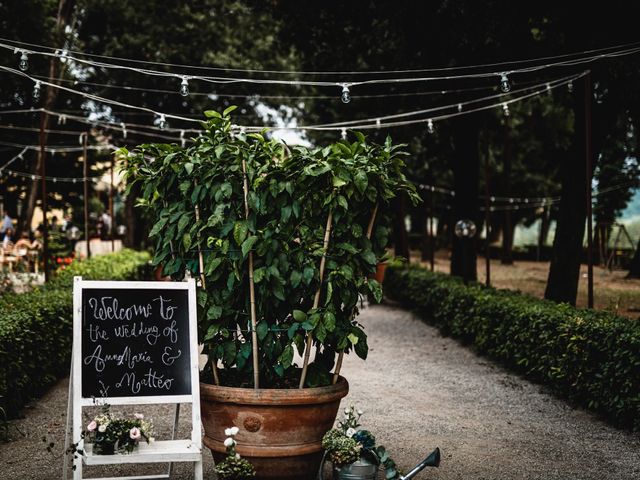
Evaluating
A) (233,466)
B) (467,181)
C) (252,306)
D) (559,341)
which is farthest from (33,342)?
(467,181)

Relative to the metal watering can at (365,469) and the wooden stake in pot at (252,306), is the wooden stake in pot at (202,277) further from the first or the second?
the metal watering can at (365,469)

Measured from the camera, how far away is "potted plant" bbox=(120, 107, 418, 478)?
4.91 meters

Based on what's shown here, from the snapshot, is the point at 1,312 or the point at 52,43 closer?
the point at 1,312

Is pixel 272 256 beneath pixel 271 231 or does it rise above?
beneath

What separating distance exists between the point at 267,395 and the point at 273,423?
192mm

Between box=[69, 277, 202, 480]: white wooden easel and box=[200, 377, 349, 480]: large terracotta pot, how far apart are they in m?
→ 0.24

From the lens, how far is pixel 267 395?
4859 mm

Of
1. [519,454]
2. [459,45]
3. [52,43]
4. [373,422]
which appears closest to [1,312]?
[373,422]

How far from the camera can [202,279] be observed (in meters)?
5.17

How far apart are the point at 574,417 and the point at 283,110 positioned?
21748mm

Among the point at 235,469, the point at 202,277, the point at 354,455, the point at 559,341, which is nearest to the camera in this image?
the point at 235,469

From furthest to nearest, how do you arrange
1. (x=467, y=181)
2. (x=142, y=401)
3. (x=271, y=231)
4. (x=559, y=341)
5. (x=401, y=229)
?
(x=401, y=229), (x=467, y=181), (x=559, y=341), (x=271, y=231), (x=142, y=401)

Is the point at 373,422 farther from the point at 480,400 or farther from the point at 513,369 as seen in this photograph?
the point at 513,369

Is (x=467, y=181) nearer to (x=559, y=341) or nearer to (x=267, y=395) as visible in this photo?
(x=559, y=341)
